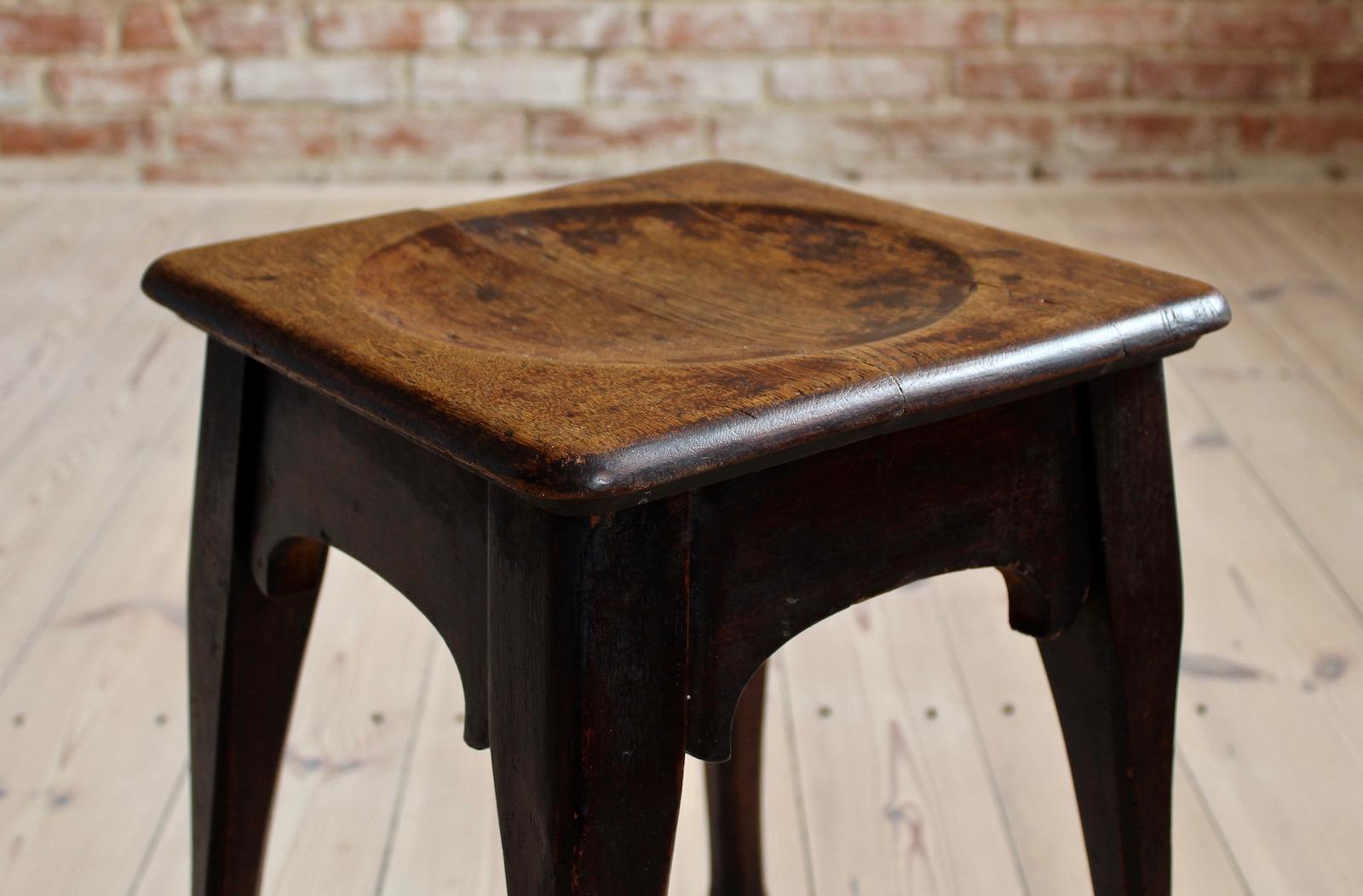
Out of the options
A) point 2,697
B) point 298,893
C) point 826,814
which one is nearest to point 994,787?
point 826,814

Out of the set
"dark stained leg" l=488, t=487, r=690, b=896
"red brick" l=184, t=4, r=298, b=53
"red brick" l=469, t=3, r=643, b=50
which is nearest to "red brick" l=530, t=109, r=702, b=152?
"red brick" l=469, t=3, r=643, b=50

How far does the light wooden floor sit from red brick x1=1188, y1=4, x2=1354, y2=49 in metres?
0.91

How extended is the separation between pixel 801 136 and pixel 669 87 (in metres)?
0.25

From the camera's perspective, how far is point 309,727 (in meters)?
1.24

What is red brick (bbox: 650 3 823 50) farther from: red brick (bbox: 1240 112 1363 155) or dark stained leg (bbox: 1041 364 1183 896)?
dark stained leg (bbox: 1041 364 1183 896)

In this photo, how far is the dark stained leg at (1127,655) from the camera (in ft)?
2.25

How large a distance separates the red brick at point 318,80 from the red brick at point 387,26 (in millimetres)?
30

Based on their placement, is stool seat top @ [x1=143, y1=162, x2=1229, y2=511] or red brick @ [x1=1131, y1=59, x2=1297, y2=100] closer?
stool seat top @ [x1=143, y1=162, x2=1229, y2=511]

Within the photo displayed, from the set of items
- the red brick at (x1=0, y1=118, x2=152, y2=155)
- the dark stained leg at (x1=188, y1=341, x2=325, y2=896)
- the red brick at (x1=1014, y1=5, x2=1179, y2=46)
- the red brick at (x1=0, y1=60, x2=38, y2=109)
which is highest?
the red brick at (x1=1014, y1=5, x2=1179, y2=46)

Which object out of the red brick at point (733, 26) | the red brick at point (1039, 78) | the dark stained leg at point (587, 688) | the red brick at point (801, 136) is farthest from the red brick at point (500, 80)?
the dark stained leg at point (587, 688)

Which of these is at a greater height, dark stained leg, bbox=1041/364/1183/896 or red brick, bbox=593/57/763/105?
red brick, bbox=593/57/763/105

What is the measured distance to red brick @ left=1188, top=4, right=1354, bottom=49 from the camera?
264cm

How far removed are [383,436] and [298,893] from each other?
535 millimetres

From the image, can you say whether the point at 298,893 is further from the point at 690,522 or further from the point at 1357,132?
the point at 1357,132
